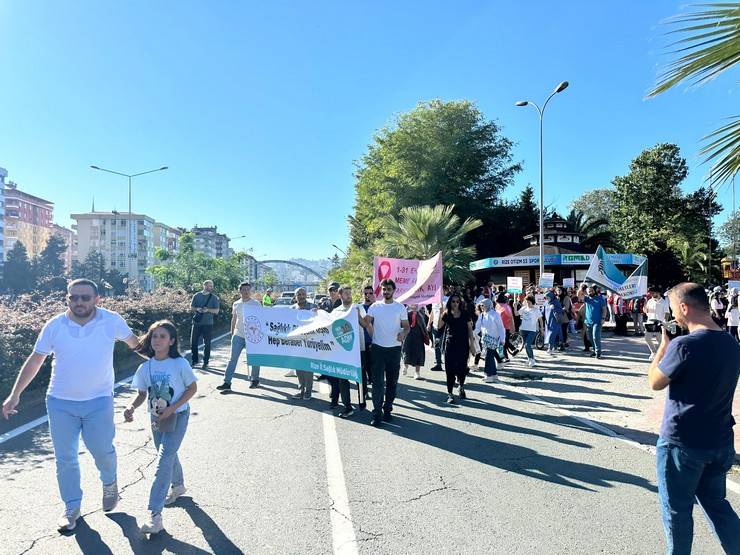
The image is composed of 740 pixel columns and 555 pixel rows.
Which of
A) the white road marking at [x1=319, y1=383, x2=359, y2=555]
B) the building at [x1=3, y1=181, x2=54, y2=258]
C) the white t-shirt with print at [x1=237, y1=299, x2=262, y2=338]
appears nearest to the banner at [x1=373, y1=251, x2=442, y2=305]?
the white t-shirt with print at [x1=237, y1=299, x2=262, y2=338]

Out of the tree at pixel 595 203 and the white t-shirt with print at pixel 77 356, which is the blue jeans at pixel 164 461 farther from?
the tree at pixel 595 203

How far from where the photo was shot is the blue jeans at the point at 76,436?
3.91 metres

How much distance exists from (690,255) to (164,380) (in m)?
41.6

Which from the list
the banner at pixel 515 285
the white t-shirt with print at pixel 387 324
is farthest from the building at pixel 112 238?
the white t-shirt with print at pixel 387 324

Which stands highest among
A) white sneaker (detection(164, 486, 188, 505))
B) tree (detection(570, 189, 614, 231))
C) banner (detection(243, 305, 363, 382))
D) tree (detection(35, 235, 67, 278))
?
tree (detection(570, 189, 614, 231))

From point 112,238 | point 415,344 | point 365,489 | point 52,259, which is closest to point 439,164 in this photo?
point 415,344

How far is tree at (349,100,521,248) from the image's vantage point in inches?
1479

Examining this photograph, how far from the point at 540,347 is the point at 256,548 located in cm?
1339

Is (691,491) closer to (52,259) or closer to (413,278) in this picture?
(413,278)

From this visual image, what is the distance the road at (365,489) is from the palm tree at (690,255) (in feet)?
116

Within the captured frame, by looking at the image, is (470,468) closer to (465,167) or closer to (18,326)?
(18,326)

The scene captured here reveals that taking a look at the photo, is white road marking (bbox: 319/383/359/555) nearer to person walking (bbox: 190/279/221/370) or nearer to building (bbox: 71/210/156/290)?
person walking (bbox: 190/279/221/370)

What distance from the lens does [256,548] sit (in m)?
3.59

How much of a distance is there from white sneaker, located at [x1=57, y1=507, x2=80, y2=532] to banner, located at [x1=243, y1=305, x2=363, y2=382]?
3.88 metres
